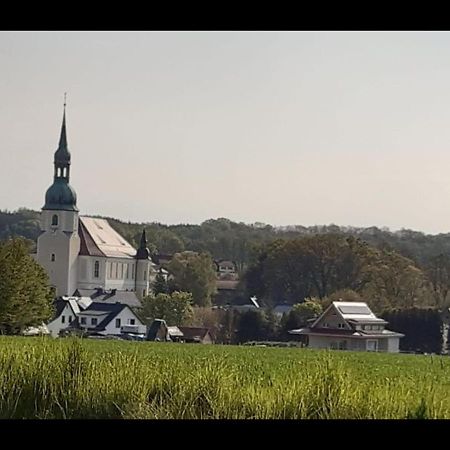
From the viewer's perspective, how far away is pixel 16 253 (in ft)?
67.1

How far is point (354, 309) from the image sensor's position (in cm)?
2284

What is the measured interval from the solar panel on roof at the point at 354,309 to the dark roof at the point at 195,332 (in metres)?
3.17

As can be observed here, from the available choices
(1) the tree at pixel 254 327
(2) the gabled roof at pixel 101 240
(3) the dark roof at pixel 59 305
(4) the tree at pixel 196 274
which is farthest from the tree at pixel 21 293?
(1) the tree at pixel 254 327

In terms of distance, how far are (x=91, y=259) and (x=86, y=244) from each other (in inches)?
30.4

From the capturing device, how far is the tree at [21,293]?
21000 mm

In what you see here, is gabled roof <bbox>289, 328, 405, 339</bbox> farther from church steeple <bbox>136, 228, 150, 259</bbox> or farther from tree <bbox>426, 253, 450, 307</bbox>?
church steeple <bbox>136, 228, 150, 259</bbox>

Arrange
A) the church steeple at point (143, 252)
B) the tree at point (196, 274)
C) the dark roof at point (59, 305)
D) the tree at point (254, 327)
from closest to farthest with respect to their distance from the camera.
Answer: the tree at point (254, 327), the church steeple at point (143, 252), the dark roof at point (59, 305), the tree at point (196, 274)

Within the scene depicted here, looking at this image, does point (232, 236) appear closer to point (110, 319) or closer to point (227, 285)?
point (227, 285)

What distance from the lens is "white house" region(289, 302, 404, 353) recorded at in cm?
2020

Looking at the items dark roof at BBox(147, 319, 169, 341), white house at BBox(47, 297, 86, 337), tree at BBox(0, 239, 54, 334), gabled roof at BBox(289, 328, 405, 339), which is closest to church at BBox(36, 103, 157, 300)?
white house at BBox(47, 297, 86, 337)

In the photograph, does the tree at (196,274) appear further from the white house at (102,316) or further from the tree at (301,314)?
the tree at (301,314)

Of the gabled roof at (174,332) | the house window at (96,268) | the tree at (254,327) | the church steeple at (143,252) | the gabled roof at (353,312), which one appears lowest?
the gabled roof at (174,332)

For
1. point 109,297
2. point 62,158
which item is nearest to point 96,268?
point 109,297
